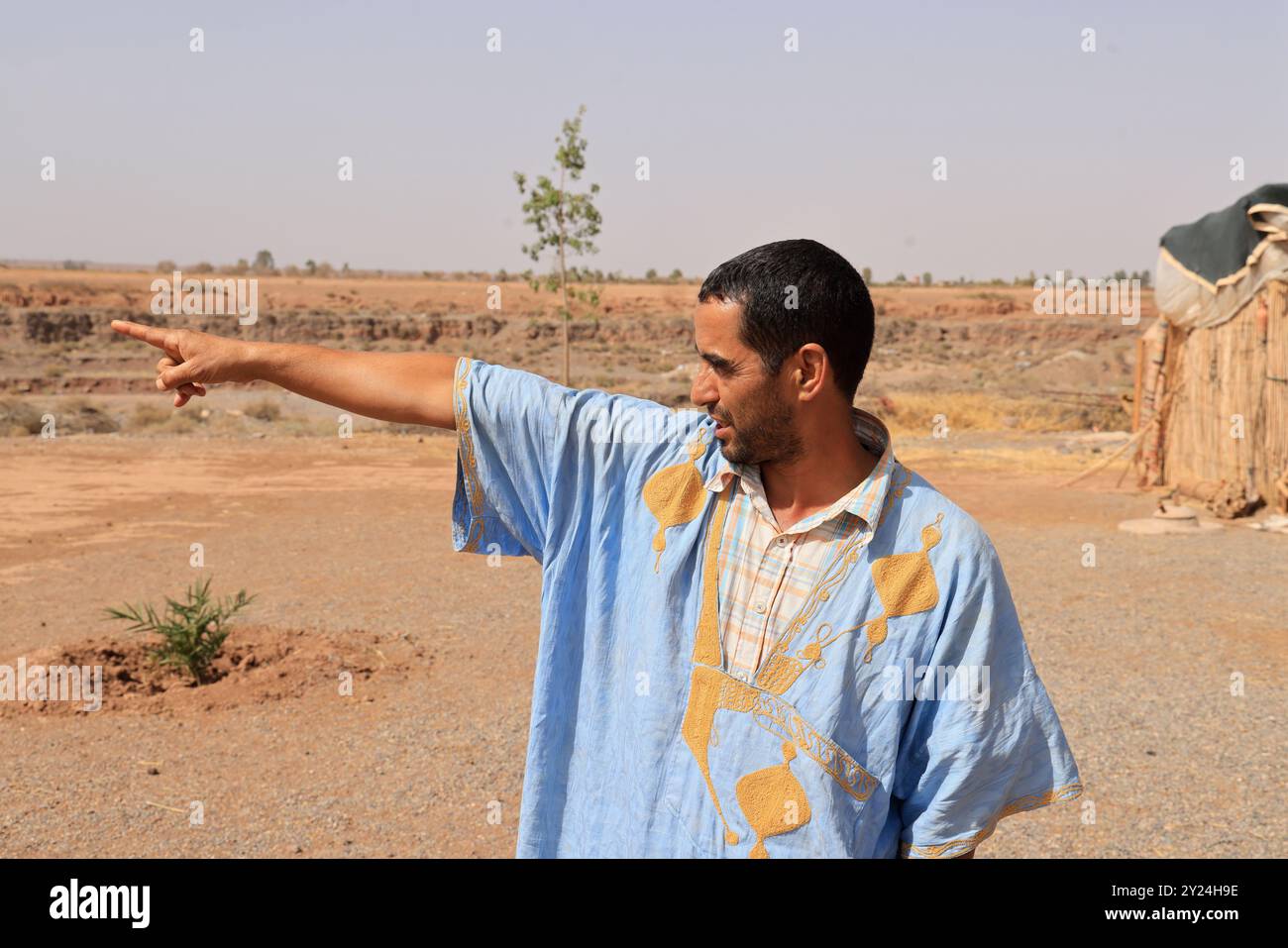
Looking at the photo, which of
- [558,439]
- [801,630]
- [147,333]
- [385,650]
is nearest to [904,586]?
[801,630]

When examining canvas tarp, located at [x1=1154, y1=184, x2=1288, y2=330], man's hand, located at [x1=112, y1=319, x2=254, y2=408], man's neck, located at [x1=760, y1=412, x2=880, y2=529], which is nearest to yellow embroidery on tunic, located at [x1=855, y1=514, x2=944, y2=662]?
man's neck, located at [x1=760, y1=412, x2=880, y2=529]

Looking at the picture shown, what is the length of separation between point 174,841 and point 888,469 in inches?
141

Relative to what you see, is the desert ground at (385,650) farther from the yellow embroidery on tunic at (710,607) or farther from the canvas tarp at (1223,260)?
the yellow embroidery on tunic at (710,607)

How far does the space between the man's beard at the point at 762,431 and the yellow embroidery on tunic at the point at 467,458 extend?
463mm

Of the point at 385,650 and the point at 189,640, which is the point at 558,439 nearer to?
the point at 189,640

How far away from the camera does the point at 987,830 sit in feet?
5.88

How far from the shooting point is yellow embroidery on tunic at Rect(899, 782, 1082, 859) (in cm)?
176

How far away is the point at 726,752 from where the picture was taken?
1.79 m

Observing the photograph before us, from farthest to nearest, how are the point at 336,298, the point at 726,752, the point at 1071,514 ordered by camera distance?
the point at 336,298 < the point at 1071,514 < the point at 726,752

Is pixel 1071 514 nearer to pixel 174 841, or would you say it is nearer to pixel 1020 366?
pixel 174 841

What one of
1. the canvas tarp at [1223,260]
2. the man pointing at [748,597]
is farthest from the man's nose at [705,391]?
the canvas tarp at [1223,260]

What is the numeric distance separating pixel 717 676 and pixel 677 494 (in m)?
0.33

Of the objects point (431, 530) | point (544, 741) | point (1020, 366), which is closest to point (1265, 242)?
point (431, 530)

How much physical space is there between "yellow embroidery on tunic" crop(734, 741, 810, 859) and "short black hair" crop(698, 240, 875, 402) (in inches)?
25.3
